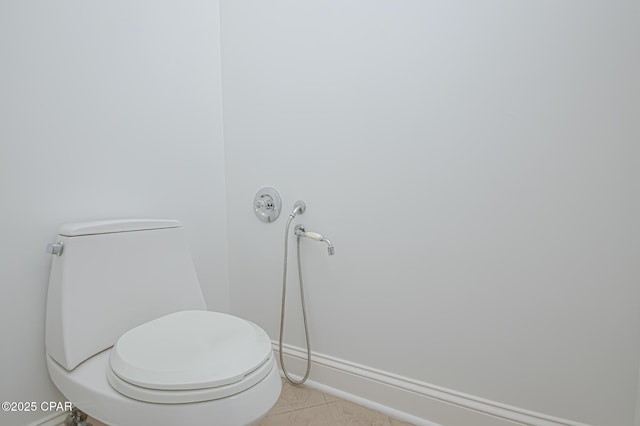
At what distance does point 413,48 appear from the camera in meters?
1.04

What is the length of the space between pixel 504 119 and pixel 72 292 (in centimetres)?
129

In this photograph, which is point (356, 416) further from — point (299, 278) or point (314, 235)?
point (314, 235)

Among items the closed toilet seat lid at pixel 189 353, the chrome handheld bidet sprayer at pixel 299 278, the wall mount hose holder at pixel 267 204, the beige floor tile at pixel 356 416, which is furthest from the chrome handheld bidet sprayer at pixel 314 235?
the beige floor tile at pixel 356 416

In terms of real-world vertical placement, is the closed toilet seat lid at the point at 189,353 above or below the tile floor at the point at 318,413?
above

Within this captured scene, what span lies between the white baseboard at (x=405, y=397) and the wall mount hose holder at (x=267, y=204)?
→ 568mm

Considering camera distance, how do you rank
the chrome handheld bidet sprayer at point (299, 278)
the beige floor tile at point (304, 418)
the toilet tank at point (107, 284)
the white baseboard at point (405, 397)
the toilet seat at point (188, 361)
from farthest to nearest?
the chrome handheld bidet sprayer at point (299, 278) → the beige floor tile at point (304, 418) → the white baseboard at point (405, 397) → the toilet tank at point (107, 284) → the toilet seat at point (188, 361)

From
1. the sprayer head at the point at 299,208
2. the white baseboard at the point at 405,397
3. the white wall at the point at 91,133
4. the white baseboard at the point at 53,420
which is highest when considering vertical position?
the white wall at the point at 91,133

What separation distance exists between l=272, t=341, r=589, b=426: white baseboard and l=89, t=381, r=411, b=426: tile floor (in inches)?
1.1

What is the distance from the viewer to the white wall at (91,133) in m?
0.83

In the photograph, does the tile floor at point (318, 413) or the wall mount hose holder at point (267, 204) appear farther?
the wall mount hose holder at point (267, 204)

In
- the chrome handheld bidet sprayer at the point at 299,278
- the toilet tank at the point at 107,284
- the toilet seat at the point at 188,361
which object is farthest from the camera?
the chrome handheld bidet sprayer at the point at 299,278

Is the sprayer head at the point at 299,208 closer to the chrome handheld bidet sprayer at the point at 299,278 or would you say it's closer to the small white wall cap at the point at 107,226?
the chrome handheld bidet sprayer at the point at 299,278

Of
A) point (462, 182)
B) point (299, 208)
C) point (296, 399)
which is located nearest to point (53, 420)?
point (296, 399)

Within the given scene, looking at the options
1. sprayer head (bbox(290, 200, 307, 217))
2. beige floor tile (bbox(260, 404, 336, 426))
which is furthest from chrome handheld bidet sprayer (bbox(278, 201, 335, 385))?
beige floor tile (bbox(260, 404, 336, 426))
